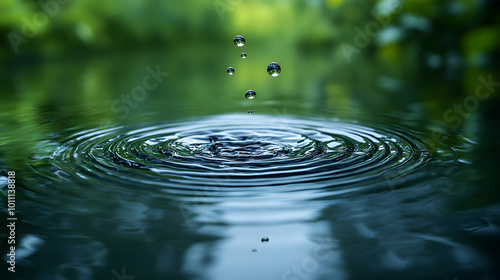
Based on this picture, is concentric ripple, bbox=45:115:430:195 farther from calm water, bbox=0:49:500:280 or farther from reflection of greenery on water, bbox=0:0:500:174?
reflection of greenery on water, bbox=0:0:500:174

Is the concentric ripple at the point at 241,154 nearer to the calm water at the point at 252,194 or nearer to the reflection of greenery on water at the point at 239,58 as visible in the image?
the calm water at the point at 252,194

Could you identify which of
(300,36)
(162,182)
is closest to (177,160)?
(162,182)

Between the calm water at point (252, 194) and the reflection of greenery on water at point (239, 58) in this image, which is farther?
the reflection of greenery on water at point (239, 58)

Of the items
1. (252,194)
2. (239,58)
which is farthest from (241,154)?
(239,58)

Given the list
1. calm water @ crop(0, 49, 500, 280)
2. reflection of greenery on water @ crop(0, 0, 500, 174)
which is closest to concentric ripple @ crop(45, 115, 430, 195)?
calm water @ crop(0, 49, 500, 280)

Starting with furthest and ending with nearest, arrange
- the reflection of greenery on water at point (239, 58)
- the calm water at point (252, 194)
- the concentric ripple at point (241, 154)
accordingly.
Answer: the reflection of greenery on water at point (239, 58) → the concentric ripple at point (241, 154) → the calm water at point (252, 194)

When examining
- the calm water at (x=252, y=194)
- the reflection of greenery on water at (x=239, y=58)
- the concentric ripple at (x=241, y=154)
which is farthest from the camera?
the reflection of greenery on water at (x=239, y=58)

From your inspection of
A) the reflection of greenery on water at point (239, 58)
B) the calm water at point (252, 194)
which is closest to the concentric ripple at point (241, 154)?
the calm water at point (252, 194)
